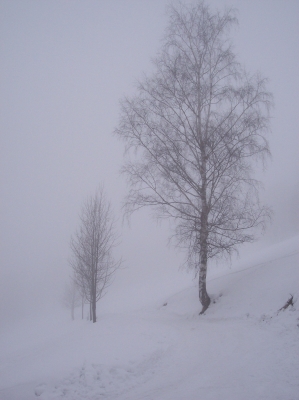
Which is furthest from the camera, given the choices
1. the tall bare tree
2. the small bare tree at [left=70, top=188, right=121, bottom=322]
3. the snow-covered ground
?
the small bare tree at [left=70, top=188, right=121, bottom=322]

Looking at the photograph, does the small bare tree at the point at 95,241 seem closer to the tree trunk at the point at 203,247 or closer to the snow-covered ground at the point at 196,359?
the snow-covered ground at the point at 196,359

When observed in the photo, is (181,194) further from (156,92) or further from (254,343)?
(254,343)

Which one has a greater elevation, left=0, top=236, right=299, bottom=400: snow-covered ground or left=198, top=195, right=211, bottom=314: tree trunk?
left=198, top=195, right=211, bottom=314: tree trunk

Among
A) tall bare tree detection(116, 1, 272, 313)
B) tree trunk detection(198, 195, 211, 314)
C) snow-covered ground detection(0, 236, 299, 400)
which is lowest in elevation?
snow-covered ground detection(0, 236, 299, 400)

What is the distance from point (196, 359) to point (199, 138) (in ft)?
26.3

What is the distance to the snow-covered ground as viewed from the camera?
4.18 m

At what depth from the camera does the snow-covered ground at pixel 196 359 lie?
4.18m

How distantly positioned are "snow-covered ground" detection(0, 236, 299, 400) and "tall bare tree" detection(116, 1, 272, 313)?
2.11m

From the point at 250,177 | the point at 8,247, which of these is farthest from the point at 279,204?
the point at 8,247

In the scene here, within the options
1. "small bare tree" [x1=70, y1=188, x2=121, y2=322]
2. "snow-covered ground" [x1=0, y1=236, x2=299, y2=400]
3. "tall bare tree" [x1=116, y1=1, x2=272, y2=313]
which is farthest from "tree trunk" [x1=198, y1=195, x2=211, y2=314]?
"small bare tree" [x1=70, y1=188, x2=121, y2=322]

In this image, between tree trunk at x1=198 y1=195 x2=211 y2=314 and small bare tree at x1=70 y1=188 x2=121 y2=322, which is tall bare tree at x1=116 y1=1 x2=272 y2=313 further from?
small bare tree at x1=70 y1=188 x2=121 y2=322

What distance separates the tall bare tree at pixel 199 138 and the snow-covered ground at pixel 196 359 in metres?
2.11

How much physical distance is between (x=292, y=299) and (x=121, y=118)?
9695 millimetres

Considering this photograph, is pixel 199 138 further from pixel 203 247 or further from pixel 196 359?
pixel 196 359
